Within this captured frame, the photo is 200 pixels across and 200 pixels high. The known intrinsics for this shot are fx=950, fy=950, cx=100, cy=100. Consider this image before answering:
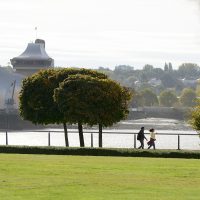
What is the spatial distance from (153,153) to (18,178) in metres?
12.7

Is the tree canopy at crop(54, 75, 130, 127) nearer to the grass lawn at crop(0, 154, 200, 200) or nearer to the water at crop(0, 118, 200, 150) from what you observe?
the water at crop(0, 118, 200, 150)

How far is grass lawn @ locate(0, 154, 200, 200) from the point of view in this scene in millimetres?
14148

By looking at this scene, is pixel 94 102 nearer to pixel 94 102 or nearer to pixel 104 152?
pixel 94 102

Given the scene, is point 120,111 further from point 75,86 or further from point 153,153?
point 153,153

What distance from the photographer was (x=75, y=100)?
163 feet

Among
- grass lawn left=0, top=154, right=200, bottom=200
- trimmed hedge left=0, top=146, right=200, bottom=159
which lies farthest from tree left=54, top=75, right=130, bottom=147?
grass lawn left=0, top=154, right=200, bottom=200

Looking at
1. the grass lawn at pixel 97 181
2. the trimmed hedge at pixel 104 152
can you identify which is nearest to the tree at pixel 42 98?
the trimmed hedge at pixel 104 152

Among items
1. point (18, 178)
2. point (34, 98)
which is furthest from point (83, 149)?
point (34, 98)

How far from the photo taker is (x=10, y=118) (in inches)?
6550

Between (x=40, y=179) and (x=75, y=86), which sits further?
(x=75, y=86)

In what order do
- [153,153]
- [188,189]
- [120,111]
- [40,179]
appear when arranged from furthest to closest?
[120,111], [153,153], [40,179], [188,189]

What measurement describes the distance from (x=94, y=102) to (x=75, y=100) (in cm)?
103

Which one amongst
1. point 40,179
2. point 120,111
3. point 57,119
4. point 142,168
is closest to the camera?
point 40,179

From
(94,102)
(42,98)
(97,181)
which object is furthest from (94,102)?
(97,181)
